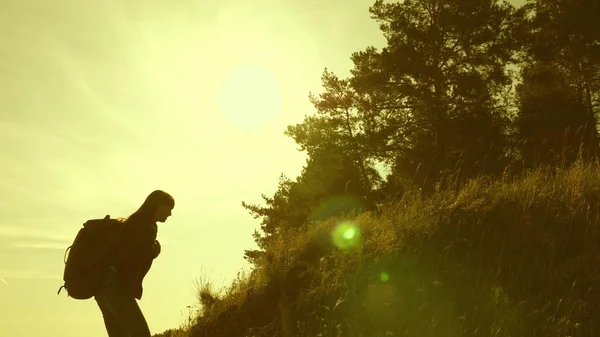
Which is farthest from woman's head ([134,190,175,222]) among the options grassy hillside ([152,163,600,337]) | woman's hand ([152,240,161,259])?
grassy hillside ([152,163,600,337])

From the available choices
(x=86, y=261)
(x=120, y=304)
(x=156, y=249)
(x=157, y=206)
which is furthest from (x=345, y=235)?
(x=86, y=261)

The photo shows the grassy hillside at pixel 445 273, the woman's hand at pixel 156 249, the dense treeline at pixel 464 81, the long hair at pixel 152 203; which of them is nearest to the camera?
the grassy hillside at pixel 445 273

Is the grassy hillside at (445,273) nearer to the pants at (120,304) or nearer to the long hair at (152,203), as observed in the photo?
the pants at (120,304)

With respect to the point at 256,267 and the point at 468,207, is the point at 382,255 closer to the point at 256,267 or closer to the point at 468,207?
the point at 468,207

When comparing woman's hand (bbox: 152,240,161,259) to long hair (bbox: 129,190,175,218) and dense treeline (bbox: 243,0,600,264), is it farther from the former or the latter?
dense treeline (bbox: 243,0,600,264)

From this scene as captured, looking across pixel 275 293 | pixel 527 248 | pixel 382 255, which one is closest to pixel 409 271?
pixel 382 255

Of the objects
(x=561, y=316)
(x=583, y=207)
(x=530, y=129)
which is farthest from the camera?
(x=530, y=129)

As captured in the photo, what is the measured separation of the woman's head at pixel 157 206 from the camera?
504cm

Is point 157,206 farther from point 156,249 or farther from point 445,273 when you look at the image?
point 445,273

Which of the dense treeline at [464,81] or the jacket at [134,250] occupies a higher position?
the dense treeline at [464,81]

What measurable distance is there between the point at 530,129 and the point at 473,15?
5.07 metres

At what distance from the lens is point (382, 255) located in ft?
20.3

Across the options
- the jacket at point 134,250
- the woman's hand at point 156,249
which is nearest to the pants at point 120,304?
the jacket at point 134,250

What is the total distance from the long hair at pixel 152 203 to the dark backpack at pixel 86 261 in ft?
0.92
